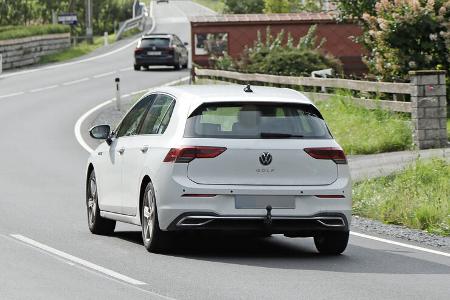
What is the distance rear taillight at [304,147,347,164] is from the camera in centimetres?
1224

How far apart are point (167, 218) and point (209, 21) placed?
45.7 meters

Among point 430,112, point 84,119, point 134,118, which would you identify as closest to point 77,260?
point 134,118

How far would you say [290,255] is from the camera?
1263 centimetres

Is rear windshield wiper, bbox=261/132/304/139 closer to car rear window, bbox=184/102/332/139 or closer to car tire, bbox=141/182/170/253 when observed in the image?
car rear window, bbox=184/102/332/139

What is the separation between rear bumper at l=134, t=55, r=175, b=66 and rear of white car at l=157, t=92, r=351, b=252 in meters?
47.1

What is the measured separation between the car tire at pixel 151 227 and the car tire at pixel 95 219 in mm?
1582

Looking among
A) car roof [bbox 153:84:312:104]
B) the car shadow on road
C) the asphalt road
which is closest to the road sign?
the asphalt road

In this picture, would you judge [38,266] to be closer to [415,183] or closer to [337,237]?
[337,237]

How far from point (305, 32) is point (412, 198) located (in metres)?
39.9

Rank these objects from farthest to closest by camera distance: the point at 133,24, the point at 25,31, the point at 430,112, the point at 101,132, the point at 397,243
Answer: the point at 133,24, the point at 25,31, the point at 430,112, the point at 101,132, the point at 397,243

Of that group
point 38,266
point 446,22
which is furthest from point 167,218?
point 446,22

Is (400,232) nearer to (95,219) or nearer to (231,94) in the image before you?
(231,94)

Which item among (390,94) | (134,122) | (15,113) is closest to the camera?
(134,122)

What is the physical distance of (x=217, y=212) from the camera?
11984 millimetres
